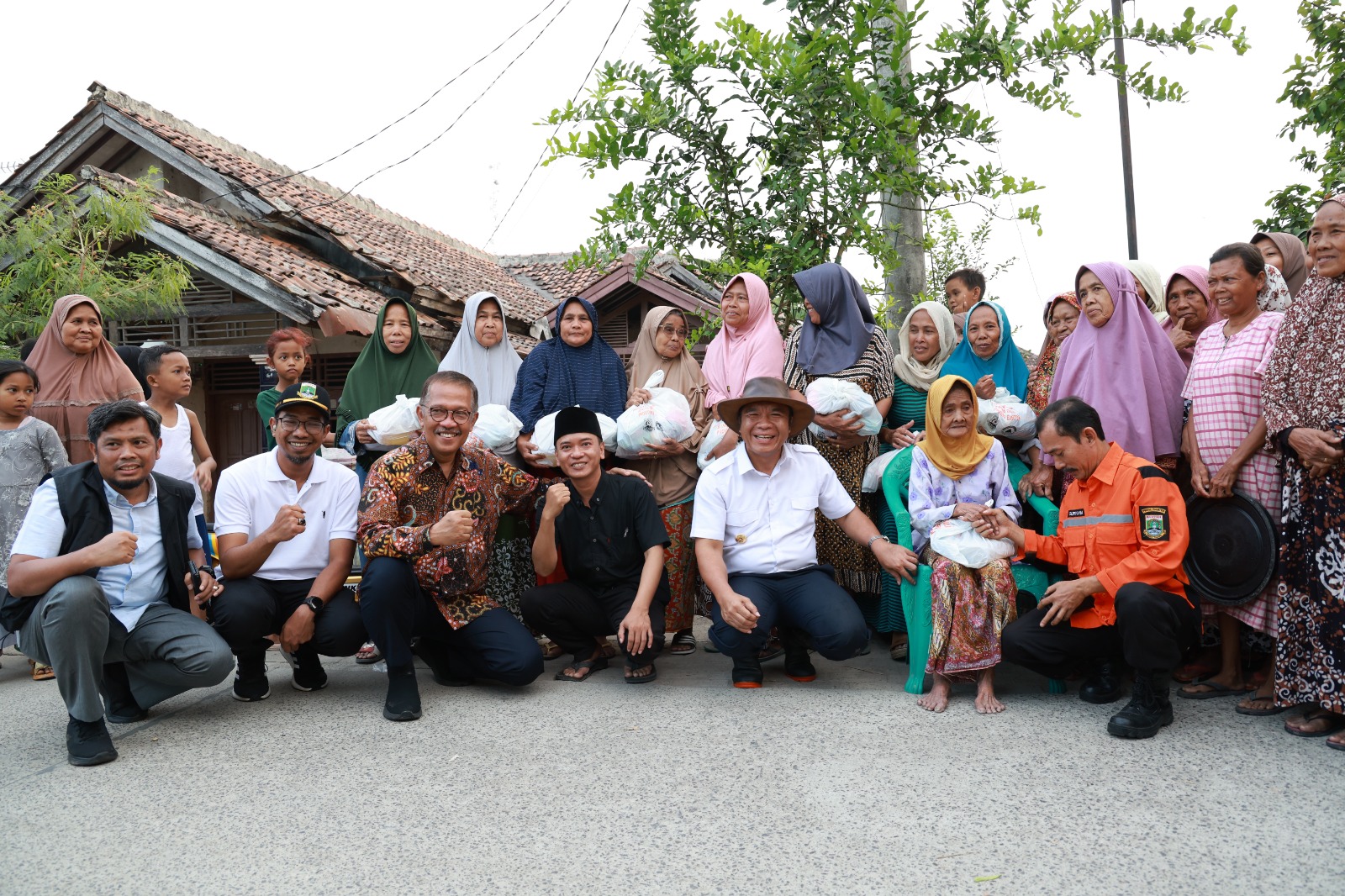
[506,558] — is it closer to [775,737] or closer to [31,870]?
[775,737]

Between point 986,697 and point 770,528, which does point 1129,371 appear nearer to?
point 986,697

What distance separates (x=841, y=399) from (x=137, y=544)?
3.22 metres

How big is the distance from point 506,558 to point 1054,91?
13.6ft

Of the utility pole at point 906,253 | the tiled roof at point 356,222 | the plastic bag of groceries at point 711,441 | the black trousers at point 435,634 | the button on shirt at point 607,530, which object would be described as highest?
the tiled roof at point 356,222

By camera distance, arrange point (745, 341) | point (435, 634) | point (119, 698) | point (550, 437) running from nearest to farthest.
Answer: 1. point (119, 698)
2. point (435, 634)
3. point (550, 437)
4. point (745, 341)

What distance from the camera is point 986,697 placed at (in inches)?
146

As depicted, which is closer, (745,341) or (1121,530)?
(1121,530)

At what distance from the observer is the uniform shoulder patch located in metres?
3.56

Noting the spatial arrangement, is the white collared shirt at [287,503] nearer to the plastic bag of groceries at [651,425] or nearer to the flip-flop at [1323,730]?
the plastic bag of groceries at [651,425]

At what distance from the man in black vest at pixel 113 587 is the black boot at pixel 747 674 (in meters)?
2.24

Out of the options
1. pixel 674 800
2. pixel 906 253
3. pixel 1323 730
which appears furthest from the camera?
pixel 906 253

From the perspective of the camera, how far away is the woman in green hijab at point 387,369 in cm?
530

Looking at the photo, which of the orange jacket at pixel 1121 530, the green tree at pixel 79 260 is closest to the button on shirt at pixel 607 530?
the orange jacket at pixel 1121 530

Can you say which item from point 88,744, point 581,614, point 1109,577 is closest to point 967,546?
point 1109,577
